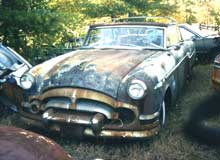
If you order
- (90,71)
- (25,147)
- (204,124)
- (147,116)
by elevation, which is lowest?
(204,124)

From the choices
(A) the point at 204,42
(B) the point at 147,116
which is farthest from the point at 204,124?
(A) the point at 204,42

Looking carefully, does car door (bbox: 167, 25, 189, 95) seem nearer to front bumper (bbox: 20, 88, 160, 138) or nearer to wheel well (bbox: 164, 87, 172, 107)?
wheel well (bbox: 164, 87, 172, 107)

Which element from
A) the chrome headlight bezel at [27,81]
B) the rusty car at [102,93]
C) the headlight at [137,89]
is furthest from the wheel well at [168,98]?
the chrome headlight bezel at [27,81]

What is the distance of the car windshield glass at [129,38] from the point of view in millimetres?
6594

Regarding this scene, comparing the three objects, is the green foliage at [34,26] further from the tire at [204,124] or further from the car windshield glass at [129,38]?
the tire at [204,124]

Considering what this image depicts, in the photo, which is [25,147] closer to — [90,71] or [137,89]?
[137,89]

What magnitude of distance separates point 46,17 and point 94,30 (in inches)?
62.5

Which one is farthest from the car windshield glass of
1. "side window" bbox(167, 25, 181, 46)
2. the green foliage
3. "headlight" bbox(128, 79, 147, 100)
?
the green foliage

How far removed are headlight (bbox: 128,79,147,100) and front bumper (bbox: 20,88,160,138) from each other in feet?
0.48

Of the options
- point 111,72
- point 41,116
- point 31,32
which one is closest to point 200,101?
point 111,72

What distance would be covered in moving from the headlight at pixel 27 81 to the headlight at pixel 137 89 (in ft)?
4.43

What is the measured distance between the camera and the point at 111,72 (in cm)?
521

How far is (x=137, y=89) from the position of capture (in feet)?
16.2

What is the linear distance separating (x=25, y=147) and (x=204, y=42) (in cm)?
916
